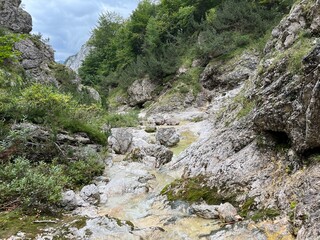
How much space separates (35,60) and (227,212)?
24304 millimetres

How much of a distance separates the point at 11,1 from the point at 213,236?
3000 centimetres

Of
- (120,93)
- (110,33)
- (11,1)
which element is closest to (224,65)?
(120,93)

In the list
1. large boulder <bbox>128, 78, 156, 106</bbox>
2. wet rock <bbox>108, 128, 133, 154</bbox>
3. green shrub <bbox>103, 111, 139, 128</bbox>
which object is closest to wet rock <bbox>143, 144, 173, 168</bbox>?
wet rock <bbox>108, 128, 133, 154</bbox>

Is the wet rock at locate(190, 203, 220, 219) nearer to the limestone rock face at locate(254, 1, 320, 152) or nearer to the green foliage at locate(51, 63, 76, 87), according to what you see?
the limestone rock face at locate(254, 1, 320, 152)

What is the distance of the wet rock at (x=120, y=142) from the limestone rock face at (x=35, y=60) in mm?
11315

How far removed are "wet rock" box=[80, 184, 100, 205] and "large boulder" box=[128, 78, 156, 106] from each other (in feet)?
77.7

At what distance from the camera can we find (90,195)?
322 inches

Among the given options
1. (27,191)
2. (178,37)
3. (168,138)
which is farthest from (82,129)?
(178,37)

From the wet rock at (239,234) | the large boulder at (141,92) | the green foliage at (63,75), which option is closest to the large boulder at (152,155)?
the wet rock at (239,234)

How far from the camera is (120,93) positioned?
120 ft

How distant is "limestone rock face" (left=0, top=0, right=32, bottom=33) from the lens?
2581 centimetres

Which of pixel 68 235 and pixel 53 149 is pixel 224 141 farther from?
pixel 53 149

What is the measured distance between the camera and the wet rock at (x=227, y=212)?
5.61 meters

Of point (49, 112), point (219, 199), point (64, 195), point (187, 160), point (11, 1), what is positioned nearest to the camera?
point (219, 199)
